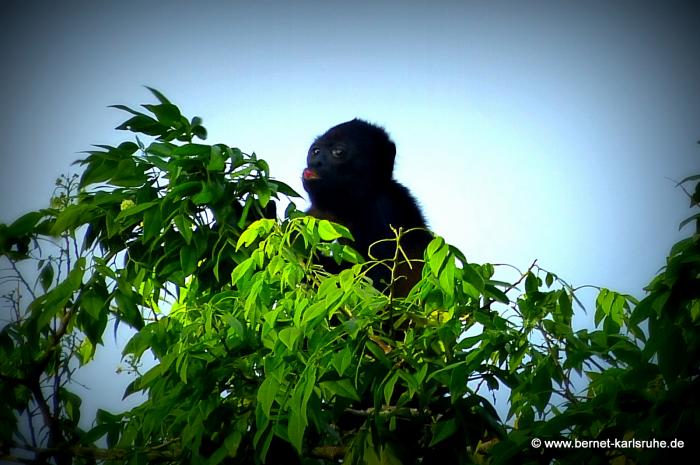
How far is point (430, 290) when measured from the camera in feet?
6.22

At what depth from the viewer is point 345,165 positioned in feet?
13.3

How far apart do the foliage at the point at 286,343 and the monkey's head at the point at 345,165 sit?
5.17ft

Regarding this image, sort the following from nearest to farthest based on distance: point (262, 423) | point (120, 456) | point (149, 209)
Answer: point (262, 423) < point (120, 456) < point (149, 209)

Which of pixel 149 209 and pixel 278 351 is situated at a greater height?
pixel 149 209

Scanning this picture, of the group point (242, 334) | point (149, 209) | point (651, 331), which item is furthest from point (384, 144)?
point (651, 331)

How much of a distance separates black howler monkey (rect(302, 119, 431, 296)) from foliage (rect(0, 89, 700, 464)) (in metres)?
1.57

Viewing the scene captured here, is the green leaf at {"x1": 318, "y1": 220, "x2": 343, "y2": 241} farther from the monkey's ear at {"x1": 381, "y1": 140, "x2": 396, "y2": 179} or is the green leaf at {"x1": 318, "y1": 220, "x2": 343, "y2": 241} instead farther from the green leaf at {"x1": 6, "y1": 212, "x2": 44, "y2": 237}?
the monkey's ear at {"x1": 381, "y1": 140, "x2": 396, "y2": 179}

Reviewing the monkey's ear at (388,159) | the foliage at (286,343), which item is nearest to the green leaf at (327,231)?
the foliage at (286,343)

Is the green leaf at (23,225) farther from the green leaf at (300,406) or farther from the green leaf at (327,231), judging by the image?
the green leaf at (300,406)

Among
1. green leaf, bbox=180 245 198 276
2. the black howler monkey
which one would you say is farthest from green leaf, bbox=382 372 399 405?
the black howler monkey

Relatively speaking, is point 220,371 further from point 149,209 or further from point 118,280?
point 149,209

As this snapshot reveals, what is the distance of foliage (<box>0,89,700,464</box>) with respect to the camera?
1.68 meters

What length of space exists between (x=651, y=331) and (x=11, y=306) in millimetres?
1692

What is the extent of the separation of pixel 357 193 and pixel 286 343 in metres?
2.40
